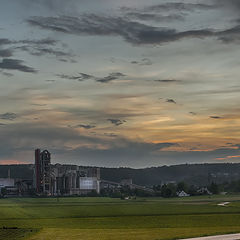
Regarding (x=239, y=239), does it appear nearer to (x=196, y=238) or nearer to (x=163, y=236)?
(x=196, y=238)

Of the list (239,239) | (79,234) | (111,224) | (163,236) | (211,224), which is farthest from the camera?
(111,224)

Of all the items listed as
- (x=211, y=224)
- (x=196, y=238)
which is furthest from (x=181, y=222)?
(x=196, y=238)

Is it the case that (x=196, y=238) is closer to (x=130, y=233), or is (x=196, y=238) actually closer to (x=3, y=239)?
(x=130, y=233)

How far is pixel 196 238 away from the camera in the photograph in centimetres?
6681

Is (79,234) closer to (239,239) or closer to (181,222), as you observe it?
(239,239)

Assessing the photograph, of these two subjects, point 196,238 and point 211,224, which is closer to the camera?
point 196,238

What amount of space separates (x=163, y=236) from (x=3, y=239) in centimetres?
2255

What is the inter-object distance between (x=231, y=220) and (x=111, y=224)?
24.0 meters

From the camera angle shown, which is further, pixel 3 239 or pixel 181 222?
pixel 181 222

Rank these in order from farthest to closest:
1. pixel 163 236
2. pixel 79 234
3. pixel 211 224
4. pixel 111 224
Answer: pixel 111 224 < pixel 211 224 < pixel 79 234 < pixel 163 236

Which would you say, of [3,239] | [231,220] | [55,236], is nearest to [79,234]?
[55,236]

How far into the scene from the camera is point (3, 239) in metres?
73.5

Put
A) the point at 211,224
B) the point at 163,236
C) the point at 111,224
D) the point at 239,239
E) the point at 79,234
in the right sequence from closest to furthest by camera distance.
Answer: the point at 239,239 → the point at 163,236 → the point at 79,234 → the point at 211,224 → the point at 111,224

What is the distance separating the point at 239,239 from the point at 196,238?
18.2 feet
